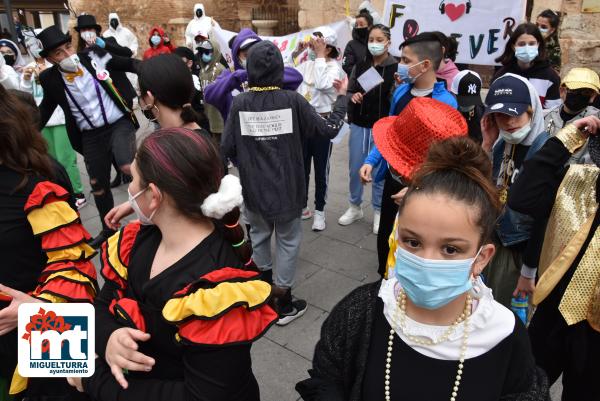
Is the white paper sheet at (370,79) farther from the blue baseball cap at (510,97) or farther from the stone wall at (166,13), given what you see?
the stone wall at (166,13)

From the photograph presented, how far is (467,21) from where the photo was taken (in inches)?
196

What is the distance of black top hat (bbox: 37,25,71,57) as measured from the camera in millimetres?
3732

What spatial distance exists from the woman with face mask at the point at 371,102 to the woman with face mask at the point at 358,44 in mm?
806

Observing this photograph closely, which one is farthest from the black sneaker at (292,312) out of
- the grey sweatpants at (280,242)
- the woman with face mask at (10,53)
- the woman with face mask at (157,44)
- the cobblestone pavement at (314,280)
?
the woman with face mask at (157,44)

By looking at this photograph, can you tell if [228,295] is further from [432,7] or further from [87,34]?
[87,34]

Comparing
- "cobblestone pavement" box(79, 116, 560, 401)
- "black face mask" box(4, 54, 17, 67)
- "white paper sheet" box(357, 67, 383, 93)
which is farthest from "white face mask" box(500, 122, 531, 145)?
"black face mask" box(4, 54, 17, 67)

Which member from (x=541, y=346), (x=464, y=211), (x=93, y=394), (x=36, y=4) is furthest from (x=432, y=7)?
(x=36, y=4)

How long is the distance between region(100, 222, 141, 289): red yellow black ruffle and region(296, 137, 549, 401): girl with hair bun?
2.63ft

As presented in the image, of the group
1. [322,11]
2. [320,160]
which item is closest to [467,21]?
[320,160]

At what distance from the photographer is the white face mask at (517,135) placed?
94.4 inches

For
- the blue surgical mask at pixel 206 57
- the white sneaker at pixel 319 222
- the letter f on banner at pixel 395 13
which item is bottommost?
the white sneaker at pixel 319 222

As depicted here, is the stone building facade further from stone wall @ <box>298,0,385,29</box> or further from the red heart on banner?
the red heart on banner

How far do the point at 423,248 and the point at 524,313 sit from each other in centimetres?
152
